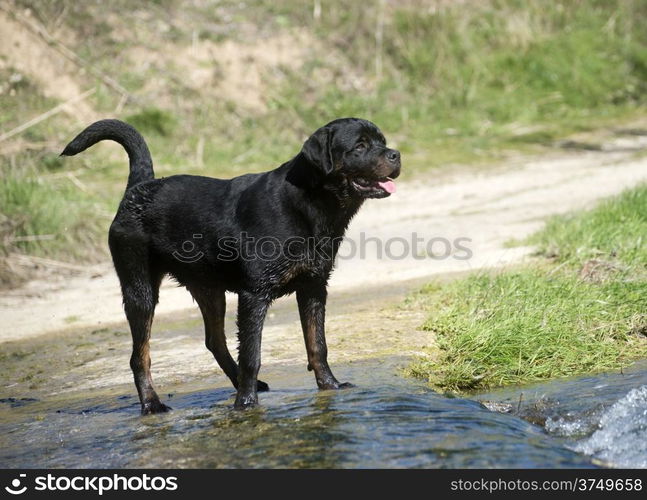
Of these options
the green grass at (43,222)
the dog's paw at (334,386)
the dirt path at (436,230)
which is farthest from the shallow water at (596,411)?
the green grass at (43,222)

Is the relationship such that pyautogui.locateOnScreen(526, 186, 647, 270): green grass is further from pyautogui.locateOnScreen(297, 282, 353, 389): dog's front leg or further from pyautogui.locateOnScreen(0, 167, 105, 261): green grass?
pyautogui.locateOnScreen(0, 167, 105, 261): green grass

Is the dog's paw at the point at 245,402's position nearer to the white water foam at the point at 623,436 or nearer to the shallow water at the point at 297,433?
the shallow water at the point at 297,433

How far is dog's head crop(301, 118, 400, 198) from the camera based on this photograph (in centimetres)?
544

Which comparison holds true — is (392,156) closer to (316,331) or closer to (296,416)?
(316,331)

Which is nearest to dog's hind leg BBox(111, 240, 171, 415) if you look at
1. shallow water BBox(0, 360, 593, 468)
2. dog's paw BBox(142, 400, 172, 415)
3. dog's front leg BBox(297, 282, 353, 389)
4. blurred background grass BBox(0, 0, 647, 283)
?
dog's paw BBox(142, 400, 172, 415)

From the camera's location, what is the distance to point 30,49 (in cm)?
1407

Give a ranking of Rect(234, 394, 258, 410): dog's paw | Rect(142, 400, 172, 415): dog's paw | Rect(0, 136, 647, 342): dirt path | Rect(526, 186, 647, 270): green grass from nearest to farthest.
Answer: Rect(234, 394, 258, 410): dog's paw
Rect(142, 400, 172, 415): dog's paw
Rect(526, 186, 647, 270): green grass
Rect(0, 136, 647, 342): dirt path

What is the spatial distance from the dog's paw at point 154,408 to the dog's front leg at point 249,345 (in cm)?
46

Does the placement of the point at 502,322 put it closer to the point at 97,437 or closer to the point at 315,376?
the point at 315,376

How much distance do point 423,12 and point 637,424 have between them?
13.5m

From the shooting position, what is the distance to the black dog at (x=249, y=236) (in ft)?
17.5

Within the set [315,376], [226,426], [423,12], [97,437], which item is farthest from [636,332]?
[423,12]

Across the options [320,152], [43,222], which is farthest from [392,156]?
Answer: [43,222]

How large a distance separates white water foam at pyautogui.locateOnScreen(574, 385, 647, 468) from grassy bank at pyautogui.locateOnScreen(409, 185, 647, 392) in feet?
3.16
